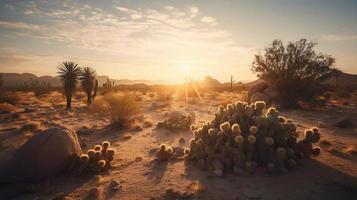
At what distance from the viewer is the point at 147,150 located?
27.6ft

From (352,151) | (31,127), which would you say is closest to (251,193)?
(352,151)

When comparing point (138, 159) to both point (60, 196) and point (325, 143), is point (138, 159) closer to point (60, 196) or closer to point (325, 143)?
point (60, 196)

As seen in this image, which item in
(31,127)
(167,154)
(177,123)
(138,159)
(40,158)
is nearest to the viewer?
(40,158)

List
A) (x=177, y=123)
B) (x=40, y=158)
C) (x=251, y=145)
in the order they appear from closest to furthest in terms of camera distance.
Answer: (x=40, y=158), (x=251, y=145), (x=177, y=123)

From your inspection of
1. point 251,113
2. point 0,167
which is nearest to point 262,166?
point 251,113

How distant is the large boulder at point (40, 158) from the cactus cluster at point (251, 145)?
3.21 meters

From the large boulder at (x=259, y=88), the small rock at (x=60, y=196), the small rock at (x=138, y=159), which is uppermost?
the large boulder at (x=259, y=88)

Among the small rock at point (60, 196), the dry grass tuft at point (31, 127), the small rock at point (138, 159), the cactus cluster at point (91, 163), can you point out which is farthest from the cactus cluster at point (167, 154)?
the dry grass tuft at point (31, 127)

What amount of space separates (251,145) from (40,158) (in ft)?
15.9

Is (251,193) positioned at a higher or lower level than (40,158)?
lower

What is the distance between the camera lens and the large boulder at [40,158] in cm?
581

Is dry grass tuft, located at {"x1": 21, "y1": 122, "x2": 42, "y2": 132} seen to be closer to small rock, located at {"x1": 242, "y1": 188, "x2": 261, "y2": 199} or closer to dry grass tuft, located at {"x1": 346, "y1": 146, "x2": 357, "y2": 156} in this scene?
small rock, located at {"x1": 242, "y1": 188, "x2": 261, "y2": 199}

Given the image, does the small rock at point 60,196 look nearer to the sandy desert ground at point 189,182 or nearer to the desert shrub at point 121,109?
the sandy desert ground at point 189,182

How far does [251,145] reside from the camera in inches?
A: 241
